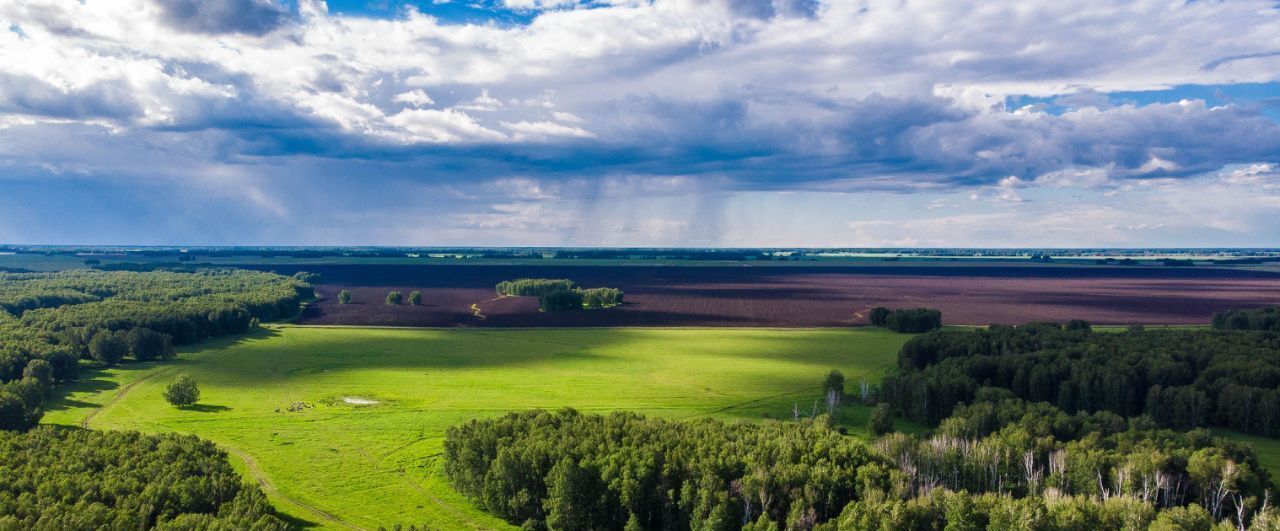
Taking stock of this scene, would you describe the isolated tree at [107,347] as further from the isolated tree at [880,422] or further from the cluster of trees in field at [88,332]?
the isolated tree at [880,422]

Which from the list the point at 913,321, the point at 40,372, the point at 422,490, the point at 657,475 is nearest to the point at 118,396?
the point at 40,372

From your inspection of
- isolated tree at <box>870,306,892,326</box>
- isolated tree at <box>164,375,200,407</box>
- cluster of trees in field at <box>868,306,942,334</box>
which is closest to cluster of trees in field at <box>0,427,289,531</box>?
isolated tree at <box>164,375,200,407</box>

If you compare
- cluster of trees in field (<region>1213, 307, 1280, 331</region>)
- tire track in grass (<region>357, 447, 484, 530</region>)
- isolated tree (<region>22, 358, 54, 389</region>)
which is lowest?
tire track in grass (<region>357, 447, 484, 530</region>)

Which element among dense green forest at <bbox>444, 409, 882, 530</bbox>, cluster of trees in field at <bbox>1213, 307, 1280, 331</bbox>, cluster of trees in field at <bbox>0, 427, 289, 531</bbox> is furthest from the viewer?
cluster of trees in field at <bbox>1213, 307, 1280, 331</bbox>

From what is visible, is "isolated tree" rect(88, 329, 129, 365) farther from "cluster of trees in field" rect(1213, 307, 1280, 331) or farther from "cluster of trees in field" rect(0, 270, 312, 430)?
"cluster of trees in field" rect(1213, 307, 1280, 331)

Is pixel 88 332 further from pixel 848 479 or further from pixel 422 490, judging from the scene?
pixel 848 479

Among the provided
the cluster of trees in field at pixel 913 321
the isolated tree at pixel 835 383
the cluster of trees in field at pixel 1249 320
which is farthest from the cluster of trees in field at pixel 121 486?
the cluster of trees in field at pixel 1249 320
